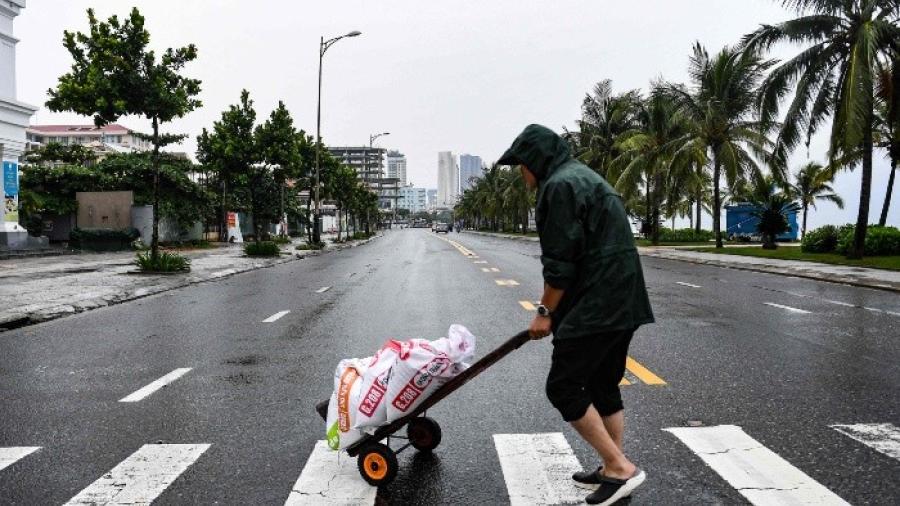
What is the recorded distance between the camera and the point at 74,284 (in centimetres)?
1638

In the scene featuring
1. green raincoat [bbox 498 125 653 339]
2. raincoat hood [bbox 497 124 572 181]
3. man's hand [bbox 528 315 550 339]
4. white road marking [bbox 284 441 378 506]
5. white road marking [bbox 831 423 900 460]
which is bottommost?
white road marking [bbox 284 441 378 506]

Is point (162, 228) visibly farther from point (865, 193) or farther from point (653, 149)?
point (865, 193)

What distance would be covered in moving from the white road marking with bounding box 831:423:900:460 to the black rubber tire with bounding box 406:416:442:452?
258 centimetres

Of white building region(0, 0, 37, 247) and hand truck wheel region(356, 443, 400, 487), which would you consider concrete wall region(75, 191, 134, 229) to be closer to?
white building region(0, 0, 37, 247)

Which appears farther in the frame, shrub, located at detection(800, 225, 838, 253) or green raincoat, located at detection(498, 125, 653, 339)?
shrub, located at detection(800, 225, 838, 253)

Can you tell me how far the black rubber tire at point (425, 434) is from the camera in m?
4.28

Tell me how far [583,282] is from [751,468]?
1518 mm

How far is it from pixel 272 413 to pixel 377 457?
1.71 metres

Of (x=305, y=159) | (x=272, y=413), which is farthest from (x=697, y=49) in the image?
(x=272, y=413)

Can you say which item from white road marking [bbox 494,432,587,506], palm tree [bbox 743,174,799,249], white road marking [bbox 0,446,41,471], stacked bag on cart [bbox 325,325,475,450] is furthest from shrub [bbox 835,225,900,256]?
white road marking [bbox 0,446,41,471]

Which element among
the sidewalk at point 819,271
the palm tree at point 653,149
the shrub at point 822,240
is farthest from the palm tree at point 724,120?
the sidewalk at point 819,271

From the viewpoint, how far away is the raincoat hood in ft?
11.8

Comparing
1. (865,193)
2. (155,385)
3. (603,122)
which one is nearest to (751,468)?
(155,385)

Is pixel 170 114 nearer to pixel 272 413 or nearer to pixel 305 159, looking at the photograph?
pixel 272 413
